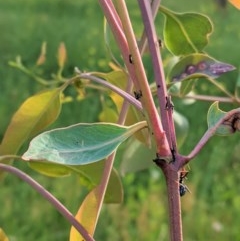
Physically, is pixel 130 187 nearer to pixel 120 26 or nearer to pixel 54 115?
pixel 54 115

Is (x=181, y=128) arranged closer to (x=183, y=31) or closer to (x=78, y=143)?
(x=183, y=31)

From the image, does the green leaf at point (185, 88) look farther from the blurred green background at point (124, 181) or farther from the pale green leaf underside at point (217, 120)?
the blurred green background at point (124, 181)

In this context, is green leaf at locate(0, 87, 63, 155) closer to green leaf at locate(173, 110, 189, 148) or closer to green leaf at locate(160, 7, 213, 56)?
green leaf at locate(160, 7, 213, 56)

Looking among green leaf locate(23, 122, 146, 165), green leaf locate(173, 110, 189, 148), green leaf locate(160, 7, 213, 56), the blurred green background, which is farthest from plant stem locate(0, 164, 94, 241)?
the blurred green background

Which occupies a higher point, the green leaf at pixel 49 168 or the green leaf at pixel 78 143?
the green leaf at pixel 78 143

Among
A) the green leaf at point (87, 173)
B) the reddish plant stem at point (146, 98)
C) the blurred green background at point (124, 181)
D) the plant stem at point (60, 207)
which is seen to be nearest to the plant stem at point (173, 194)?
the reddish plant stem at point (146, 98)

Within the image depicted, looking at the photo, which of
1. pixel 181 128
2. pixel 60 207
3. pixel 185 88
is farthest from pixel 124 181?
pixel 60 207

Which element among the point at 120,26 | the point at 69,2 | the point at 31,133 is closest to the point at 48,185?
the point at 31,133

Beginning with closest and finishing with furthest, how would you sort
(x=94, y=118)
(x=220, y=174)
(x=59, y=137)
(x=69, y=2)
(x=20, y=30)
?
1. (x=59, y=137)
2. (x=220, y=174)
3. (x=94, y=118)
4. (x=20, y=30)
5. (x=69, y=2)
